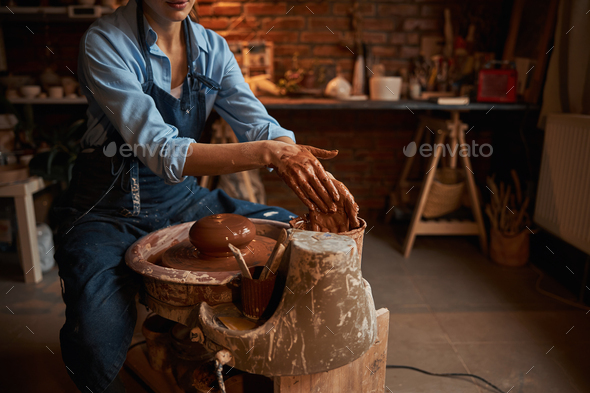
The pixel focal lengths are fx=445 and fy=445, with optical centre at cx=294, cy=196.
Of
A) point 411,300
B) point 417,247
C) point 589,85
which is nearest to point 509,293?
point 411,300

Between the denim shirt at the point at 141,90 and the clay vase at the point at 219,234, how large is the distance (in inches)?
7.7

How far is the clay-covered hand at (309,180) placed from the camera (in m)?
1.24

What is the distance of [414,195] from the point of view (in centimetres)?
385

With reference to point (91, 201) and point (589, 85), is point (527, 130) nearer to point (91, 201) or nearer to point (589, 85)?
point (589, 85)

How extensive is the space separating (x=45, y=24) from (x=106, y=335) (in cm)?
318

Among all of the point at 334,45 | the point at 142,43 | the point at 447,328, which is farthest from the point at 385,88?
the point at 142,43

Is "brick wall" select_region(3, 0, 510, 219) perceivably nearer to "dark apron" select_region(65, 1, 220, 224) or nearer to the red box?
the red box

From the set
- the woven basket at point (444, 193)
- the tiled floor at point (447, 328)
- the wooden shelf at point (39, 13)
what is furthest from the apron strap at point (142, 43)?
the woven basket at point (444, 193)

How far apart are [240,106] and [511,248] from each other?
2.14 meters

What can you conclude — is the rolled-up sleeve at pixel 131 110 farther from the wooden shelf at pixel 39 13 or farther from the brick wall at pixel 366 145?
the brick wall at pixel 366 145

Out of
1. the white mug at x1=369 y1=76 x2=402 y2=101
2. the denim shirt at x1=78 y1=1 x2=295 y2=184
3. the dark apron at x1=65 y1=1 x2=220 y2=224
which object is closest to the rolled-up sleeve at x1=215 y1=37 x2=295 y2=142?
the denim shirt at x1=78 y1=1 x2=295 y2=184

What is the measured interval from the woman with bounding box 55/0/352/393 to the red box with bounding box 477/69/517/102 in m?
2.01

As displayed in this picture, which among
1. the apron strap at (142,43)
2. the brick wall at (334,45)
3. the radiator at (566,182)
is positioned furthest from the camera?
the brick wall at (334,45)

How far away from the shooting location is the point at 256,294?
1065 millimetres
